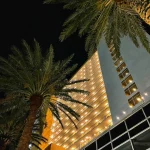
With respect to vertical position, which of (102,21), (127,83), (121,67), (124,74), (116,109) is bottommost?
(102,21)

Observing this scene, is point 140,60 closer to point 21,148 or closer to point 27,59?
point 27,59

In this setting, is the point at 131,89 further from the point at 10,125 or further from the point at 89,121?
the point at 10,125

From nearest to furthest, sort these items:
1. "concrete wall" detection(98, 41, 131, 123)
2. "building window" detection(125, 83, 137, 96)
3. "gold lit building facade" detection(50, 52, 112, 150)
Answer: "concrete wall" detection(98, 41, 131, 123) → "building window" detection(125, 83, 137, 96) → "gold lit building facade" detection(50, 52, 112, 150)

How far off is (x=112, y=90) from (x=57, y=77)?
20403 millimetres

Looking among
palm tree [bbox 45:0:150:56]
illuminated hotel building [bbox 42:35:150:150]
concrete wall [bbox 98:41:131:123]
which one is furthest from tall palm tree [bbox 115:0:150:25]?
concrete wall [bbox 98:41:131:123]

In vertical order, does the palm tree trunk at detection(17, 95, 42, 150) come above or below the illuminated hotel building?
below

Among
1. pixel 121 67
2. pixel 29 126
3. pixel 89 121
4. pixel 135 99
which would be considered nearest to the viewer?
pixel 29 126

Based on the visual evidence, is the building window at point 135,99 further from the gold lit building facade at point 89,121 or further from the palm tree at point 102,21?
the palm tree at point 102,21

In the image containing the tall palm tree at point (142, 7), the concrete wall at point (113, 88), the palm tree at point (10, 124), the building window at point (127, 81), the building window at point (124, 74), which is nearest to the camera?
the tall palm tree at point (142, 7)

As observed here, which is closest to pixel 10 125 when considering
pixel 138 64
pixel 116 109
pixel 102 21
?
pixel 102 21

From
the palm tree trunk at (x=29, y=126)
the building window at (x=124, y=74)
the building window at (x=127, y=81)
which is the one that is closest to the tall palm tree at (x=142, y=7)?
the palm tree trunk at (x=29, y=126)

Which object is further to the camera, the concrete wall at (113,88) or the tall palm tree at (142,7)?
the concrete wall at (113,88)

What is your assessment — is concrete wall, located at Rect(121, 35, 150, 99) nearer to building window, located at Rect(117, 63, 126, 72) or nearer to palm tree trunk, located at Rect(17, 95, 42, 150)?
building window, located at Rect(117, 63, 126, 72)

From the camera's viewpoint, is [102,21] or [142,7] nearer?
[142,7]
